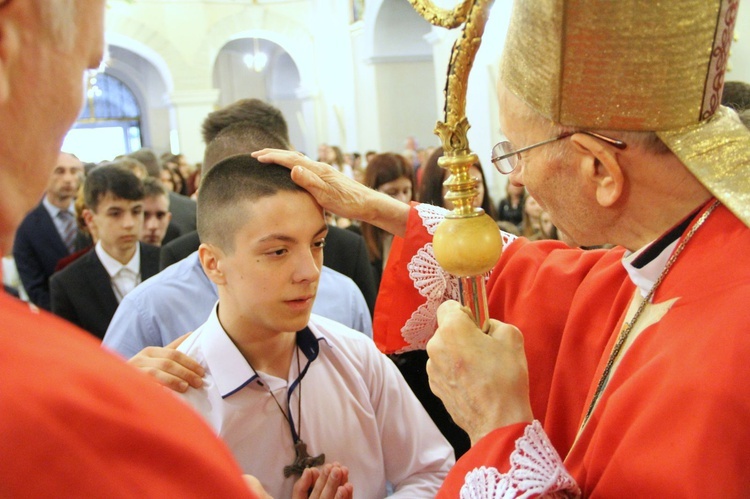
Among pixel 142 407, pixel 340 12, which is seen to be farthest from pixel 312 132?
pixel 142 407

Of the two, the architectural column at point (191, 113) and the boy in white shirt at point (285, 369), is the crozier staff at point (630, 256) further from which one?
the architectural column at point (191, 113)

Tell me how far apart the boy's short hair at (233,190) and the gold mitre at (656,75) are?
0.78m

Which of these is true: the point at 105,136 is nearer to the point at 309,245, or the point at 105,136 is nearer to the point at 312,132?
the point at 312,132

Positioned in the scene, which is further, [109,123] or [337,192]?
[109,123]

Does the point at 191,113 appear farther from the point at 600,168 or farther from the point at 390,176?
the point at 600,168

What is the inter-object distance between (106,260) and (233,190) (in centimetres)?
183

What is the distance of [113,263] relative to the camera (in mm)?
3588

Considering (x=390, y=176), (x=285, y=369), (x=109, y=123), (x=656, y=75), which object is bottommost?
(x=109, y=123)

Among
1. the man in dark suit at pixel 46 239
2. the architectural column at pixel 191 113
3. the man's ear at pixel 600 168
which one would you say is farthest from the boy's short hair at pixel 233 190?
the architectural column at pixel 191 113

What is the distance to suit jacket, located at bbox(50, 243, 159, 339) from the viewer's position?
11.0ft

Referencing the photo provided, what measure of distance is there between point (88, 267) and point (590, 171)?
8.84 ft

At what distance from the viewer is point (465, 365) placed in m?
1.45

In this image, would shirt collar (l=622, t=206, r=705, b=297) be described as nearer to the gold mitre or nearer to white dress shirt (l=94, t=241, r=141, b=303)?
the gold mitre

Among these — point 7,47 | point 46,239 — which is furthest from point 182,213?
point 7,47
